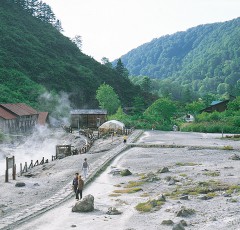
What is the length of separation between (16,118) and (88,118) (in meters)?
16.9

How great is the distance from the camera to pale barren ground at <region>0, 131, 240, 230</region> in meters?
18.8

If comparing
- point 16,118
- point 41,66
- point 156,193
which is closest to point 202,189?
point 156,193

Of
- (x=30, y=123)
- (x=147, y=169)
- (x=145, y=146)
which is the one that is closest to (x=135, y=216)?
(x=147, y=169)

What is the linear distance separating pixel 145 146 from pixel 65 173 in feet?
56.9

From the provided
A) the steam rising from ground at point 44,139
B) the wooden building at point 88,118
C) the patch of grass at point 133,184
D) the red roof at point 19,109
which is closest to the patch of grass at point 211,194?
the patch of grass at point 133,184

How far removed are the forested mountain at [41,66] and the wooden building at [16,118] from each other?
554 inches

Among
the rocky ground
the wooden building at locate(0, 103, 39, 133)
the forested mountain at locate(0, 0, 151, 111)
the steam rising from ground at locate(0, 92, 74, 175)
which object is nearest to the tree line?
the forested mountain at locate(0, 0, 151, 111)

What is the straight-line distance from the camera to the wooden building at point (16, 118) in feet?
214

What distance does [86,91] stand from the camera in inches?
4569

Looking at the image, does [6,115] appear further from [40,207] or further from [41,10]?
[41,10]

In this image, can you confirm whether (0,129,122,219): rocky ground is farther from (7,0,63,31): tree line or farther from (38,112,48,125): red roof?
(7,0,63,31): tree line

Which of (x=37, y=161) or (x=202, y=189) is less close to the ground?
(x=37, y=161)

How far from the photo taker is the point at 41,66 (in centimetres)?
11825

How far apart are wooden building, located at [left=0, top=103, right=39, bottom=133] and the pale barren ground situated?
26.5 m
